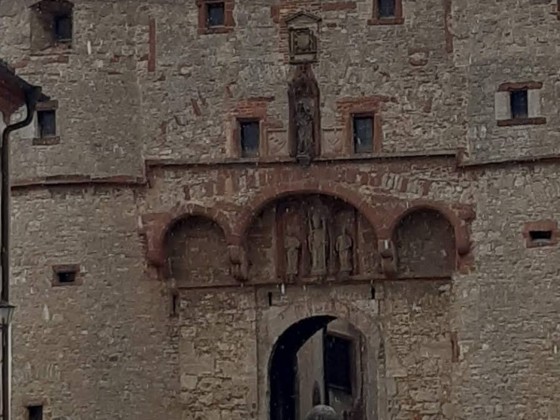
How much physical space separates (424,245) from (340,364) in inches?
635

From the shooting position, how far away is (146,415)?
2889 centimetres

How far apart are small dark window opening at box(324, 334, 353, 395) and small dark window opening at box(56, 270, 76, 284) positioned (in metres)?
16.0

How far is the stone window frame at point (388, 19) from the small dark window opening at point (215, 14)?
2.42 metres

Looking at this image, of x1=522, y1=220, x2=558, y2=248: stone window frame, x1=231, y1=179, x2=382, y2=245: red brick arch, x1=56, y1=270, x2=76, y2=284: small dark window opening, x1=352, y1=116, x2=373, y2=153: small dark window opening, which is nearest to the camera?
x1=522, y1=220, x2=558, y2=248: stone window frame

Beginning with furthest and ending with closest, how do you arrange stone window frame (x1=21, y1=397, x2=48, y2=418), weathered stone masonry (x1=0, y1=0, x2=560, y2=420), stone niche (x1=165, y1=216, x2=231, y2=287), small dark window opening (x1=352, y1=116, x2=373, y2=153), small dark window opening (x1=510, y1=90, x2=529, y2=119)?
stone niche (x1=165, y1=216, x2=231, y2=287), small dark window opening (x1=352, y1=116, x2=373, y2=153), stone window frame (x1=21, y1=397, x2=48, y2=418), weathered stone masonry (x1=0, y1=0, x2=560, y2=420), small dark window opening (x1=510, y1=90, x2=529, y2=119)

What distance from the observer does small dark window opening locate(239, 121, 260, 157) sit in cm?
2942

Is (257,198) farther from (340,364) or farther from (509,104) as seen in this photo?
(340,364)

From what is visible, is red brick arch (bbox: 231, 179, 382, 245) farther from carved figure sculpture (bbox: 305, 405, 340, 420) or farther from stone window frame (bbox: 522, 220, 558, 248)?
carved figure sculpture (bbox: 305, 405, 340, 420)

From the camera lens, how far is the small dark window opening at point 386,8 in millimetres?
29469

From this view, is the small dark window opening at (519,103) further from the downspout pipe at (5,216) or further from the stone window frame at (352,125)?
the downspout pipe at (5,216)

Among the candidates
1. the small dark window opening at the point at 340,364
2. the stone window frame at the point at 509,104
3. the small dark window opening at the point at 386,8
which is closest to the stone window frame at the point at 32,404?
the small dark window opening at the point at 386,8

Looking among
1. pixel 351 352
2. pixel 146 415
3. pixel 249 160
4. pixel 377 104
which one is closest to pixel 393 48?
pixel 377 104

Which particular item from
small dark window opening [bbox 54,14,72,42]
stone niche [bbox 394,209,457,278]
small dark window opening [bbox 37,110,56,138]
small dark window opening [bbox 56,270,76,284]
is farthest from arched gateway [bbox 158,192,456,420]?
small dark window opening [bbox 54,14,72,42]

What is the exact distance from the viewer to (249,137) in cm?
2950
